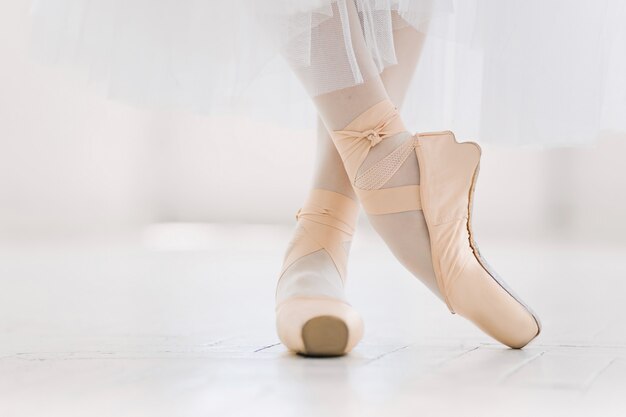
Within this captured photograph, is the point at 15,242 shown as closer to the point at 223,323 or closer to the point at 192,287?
the point at 192,287

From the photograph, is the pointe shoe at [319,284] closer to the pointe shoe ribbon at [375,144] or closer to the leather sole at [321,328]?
the leather sole at [321,328]

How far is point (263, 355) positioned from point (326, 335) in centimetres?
7

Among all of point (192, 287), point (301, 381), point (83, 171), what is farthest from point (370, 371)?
point (83, 171)

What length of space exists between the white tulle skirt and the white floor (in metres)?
0.27

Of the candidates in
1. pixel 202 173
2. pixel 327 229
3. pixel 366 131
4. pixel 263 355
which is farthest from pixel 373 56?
pixel 202 173

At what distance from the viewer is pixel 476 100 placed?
129 cm

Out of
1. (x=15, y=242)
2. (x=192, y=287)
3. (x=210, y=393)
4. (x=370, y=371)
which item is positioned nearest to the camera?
(x=210, y=393)

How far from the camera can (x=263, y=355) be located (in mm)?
928

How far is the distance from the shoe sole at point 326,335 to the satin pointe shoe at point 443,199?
0.12m

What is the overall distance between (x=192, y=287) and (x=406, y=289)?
0.41 m

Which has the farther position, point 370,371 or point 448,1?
point 448,1

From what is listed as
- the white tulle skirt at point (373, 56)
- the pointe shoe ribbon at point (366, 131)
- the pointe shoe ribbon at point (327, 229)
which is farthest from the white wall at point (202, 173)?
the pointe shoe ribbon at point (366, 131)

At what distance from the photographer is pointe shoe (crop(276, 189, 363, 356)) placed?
0.90m

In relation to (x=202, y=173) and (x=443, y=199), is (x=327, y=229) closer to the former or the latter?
(x=443, y=199)
